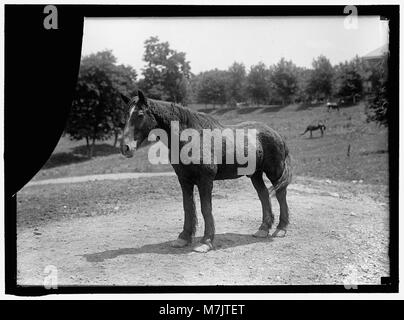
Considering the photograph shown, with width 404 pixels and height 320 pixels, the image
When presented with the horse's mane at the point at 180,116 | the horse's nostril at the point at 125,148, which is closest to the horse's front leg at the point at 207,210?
the horse's mane at the point at 180,116

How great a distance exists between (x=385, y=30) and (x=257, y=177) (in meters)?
2.60

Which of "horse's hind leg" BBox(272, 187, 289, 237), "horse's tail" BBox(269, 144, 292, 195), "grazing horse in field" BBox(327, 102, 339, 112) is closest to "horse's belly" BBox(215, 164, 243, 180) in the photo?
"horse's tail" BBox(269, 144, 292, 195)

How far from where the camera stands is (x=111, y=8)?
489 cm

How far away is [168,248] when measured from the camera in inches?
214

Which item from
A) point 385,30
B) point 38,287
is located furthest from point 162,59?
point 38,287

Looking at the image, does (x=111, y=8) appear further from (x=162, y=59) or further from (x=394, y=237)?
(x=394, y=237)

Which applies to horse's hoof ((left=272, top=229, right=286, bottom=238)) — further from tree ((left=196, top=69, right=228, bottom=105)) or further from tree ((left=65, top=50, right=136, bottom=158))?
tree ((left=65, top=50, right=136, bottom=158))

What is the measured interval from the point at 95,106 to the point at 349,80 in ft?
24.5

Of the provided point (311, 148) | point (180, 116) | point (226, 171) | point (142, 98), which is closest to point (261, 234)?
point (226, 171)

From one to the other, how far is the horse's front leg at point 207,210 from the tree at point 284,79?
91.6 inches

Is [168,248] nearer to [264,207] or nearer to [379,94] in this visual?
[264,207]

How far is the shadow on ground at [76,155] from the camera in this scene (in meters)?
13.1

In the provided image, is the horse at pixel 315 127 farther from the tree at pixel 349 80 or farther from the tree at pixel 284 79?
the tree at pixel 349 80

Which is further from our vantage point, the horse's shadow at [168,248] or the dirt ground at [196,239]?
the horse's shadow at [168,248]
